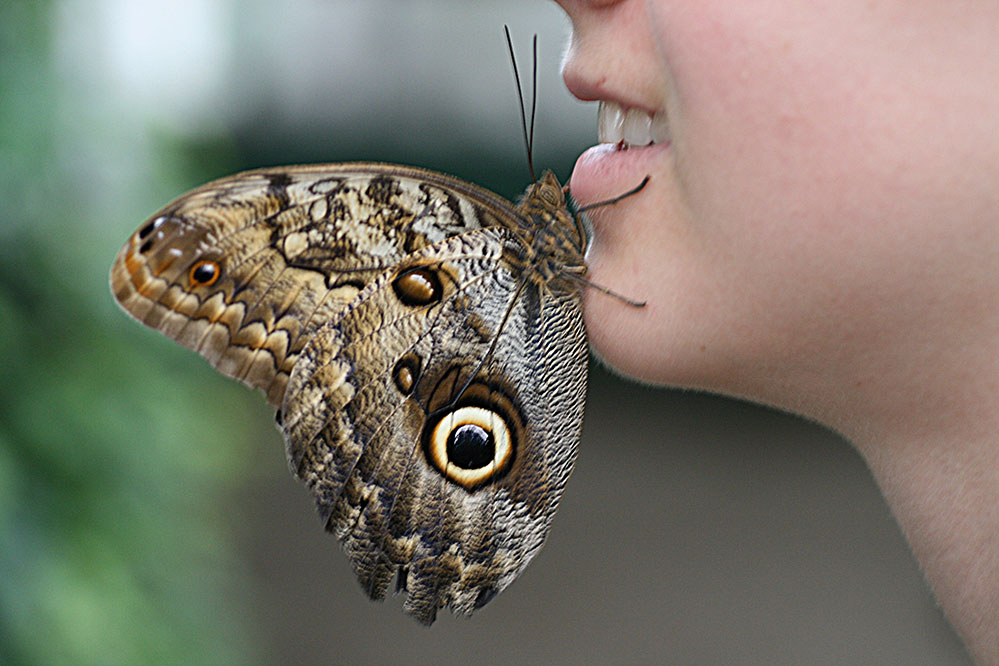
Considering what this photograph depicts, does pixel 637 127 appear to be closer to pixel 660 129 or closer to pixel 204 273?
pixel 660 129

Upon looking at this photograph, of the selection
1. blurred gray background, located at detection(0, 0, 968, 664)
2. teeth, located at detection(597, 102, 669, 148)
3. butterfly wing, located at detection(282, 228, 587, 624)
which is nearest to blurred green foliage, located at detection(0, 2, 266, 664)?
blurred gray background, located at detection(0, 0, 968, 664)

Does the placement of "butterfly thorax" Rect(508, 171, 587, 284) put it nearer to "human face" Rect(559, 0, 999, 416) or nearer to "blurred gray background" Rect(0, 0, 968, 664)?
"human face" Rect(559, 0, 999, 416)

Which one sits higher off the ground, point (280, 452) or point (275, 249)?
point (275, 249)

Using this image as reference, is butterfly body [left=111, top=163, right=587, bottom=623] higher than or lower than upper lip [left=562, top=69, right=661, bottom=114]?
lower

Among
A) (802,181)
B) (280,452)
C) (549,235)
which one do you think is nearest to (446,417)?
(549,235)

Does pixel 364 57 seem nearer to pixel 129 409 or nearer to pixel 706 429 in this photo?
pixel 706 429
